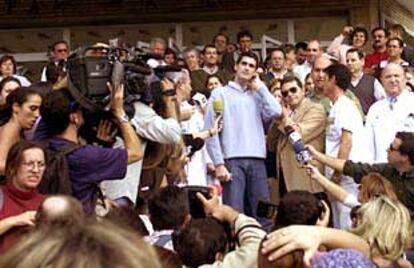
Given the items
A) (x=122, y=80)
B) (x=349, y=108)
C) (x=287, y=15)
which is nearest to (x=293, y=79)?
(x=349, y=108)

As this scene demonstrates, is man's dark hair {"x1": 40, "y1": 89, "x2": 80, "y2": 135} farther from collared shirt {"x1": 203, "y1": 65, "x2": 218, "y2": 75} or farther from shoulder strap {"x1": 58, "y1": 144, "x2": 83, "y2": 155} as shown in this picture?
collared shirt {"x1": 203, "y1": 65, "x2": 218, "y2": 75}

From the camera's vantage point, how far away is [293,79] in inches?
330

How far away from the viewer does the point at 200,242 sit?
4121mm

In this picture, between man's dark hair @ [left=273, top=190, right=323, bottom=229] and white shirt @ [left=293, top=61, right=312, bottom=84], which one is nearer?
man's dark hair @ [left=273, top=190, right=323, bottom=229]

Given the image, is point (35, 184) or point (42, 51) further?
point (42, 51)

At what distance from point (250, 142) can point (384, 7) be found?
9.63 metres

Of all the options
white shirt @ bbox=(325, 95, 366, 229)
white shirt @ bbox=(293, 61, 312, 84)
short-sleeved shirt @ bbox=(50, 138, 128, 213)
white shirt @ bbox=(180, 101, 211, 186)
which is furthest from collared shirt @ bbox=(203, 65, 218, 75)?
short-sleeved shirt @ bbox=(50, 138, 128, 213)

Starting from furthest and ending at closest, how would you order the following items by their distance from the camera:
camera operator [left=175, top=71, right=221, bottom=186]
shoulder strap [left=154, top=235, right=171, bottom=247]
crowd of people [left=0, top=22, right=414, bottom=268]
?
camera operator [left=175, top=71, right=221, bottom=186], shoulder strap [left=154, top=235, right=171, bottom=247], crowd of people [left=0, top=22, right=414, bottom=268]

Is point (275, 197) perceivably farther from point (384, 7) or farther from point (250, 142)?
A: point (384, 7)

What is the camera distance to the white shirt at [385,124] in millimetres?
7828

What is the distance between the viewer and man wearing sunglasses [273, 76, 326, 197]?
8062 mm

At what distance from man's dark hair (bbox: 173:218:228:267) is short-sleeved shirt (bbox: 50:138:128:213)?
1.18 metres

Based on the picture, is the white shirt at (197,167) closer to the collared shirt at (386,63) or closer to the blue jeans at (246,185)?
the blue jeans at (246,185)

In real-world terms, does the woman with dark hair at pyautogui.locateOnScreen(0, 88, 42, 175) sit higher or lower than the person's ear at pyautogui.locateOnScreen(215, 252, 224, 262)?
higher
